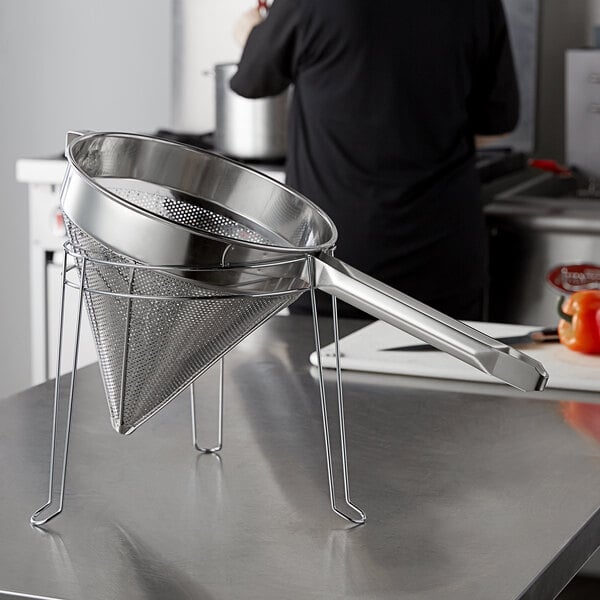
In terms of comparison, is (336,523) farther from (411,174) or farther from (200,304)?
(411,174)

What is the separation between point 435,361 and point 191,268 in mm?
575

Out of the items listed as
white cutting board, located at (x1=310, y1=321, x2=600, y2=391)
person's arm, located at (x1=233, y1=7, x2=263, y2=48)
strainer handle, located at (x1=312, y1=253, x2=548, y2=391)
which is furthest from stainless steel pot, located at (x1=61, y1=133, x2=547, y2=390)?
person's arm, located at (x1=233, y1=7, x2=263, y2=48)

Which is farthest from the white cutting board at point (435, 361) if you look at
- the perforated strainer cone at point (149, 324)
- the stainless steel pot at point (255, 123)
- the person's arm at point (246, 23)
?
the stainless steel pot at point (255, 123)

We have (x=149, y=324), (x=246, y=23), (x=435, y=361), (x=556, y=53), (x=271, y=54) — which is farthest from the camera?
(x=556, y=53)

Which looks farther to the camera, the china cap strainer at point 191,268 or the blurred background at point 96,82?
the blurred background at point 96,82

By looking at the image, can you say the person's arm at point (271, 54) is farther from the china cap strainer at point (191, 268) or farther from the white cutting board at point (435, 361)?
the china cap strainer at point (191, 268)

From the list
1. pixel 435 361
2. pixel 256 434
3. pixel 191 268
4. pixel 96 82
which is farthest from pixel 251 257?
pixel 96 82

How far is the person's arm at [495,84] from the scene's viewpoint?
2.21 meters

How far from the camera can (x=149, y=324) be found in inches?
36.1

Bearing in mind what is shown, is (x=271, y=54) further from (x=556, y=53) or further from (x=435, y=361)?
(x=556, y=53)

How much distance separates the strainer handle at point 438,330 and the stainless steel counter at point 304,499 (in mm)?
145

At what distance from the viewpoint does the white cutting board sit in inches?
52.0

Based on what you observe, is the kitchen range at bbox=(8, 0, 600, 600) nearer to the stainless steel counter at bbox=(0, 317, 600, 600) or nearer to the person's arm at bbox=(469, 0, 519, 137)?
the stainless steel counter at bbox=(0, 317, 600, 600)

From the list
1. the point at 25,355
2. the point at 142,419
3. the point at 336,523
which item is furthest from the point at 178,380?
the point at 25,355
